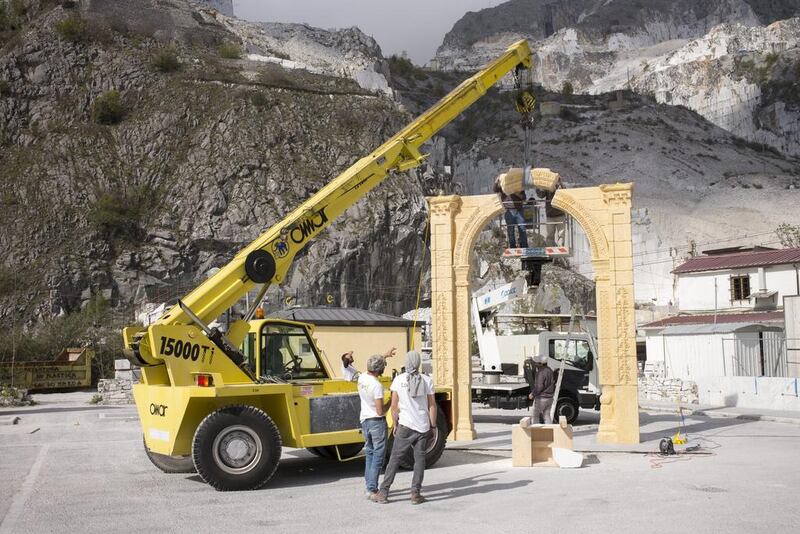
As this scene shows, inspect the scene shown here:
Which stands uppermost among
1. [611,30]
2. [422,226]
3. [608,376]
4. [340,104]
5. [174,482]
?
[611,30]

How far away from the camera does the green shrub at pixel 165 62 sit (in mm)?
78562

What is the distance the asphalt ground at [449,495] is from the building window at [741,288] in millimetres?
29139

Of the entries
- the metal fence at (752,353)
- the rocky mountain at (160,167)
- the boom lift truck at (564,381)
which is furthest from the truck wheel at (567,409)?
the rocky mountain at (160,167)

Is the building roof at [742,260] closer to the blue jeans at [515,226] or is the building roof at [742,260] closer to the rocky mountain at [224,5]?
the blue jeans at [515,226]

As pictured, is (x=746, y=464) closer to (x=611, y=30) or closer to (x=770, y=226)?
(x=770, y=226)

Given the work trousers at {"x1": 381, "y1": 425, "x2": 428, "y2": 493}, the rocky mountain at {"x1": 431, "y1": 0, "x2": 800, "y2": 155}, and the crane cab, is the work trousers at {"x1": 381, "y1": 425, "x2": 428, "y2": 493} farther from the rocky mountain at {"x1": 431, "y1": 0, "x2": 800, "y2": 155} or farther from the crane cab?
the rocky mountain at {"x1": 431, "y1": 0, "x2": 800, "y2": 155}

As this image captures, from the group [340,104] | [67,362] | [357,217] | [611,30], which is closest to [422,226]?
[357,217]

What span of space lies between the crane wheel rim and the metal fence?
25.0 meters

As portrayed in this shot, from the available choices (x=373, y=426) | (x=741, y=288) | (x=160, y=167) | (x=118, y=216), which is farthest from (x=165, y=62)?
(x=373, y=426)

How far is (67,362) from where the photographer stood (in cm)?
3972

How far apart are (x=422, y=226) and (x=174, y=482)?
5774cm

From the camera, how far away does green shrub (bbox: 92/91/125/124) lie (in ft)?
238

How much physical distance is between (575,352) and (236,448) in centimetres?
1258

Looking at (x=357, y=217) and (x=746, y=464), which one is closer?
(x=746, y=464)
